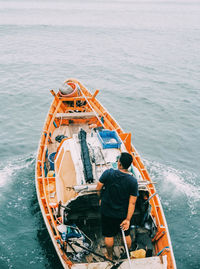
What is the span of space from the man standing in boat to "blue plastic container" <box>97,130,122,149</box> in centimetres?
249

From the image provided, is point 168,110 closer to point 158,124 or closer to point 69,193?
point 158,124

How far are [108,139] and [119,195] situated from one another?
347cm

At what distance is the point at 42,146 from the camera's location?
9727 millimetres

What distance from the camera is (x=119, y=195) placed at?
15.3 feet

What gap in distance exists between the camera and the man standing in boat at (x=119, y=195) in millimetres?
4531

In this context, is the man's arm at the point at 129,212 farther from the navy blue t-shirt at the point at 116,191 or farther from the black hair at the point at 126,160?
the black hair at the point at 126,160

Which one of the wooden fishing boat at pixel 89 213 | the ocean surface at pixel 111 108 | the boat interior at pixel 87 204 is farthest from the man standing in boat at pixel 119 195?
the ocean surface at pixel 111 108

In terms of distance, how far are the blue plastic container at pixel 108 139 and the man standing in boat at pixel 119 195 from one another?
8.17 ft

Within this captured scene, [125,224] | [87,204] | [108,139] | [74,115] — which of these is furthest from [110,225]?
[74,115]

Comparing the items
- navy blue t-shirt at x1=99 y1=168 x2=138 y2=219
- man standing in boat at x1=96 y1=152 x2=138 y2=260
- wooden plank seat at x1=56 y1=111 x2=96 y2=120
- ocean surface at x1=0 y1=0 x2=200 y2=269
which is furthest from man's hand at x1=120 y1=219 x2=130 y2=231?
wooden plank seat at x1=56 y1=111 x2=96 y2=120

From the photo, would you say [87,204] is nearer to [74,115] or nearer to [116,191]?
[116,191]

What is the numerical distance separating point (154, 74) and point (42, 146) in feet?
68.3

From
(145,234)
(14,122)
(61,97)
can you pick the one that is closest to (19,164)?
(61,97)

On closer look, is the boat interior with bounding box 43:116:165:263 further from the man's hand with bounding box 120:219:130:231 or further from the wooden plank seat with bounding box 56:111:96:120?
the wooden plank seat with bounding box 56:111:96:120
